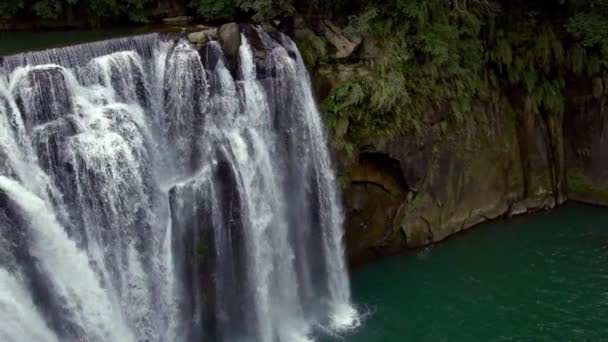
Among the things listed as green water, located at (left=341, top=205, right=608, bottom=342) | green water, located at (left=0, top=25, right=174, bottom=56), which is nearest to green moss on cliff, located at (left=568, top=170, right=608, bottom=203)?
green water, located at (left=341, top=205, right=608, bottom=342)

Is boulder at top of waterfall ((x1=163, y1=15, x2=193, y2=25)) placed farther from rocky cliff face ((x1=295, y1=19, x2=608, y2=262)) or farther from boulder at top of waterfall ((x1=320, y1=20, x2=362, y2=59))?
boulder at top of waterfall ((x1=320, y1=20, x2=362, y2=59))

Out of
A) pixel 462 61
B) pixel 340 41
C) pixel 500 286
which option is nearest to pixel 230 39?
pixel 340 41

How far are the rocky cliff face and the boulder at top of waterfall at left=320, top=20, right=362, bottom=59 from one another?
0.03 meters

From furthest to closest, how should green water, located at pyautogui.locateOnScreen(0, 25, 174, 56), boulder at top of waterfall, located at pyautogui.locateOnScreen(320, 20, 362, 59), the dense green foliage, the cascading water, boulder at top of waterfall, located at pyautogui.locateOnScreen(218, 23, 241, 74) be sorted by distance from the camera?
green water, located at pyautogui.locateOnScreen(0, 25, 174, 56) < boulder at top of waterfall, located at pyautogui.locateOnScreen(320, 20, 362, 59) < the dense green foliage < boulder at top of waterfall, located at pyautogui.locateOnScreen(218, 23, 241, 74) < the cascading water

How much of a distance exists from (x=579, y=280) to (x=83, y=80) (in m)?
14.3

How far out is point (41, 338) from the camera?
12.2m

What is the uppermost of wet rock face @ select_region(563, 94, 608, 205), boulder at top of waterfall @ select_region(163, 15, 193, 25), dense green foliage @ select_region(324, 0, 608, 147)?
boulder at top of waterfall @ select_region(163, 15, 193, 25)

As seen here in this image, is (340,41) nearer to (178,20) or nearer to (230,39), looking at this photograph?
(230,39)

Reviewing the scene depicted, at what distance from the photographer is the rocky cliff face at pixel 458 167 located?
1756 centimetres

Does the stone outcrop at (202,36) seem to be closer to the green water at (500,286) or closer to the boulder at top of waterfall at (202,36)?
the boulder at top of waterfall at (202,36)

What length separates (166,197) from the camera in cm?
1424

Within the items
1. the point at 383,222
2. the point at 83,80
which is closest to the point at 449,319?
the point at 383,222

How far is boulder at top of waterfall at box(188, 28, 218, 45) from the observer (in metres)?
15.5

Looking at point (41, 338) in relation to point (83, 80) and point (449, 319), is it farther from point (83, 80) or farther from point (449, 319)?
point (449, 319)
